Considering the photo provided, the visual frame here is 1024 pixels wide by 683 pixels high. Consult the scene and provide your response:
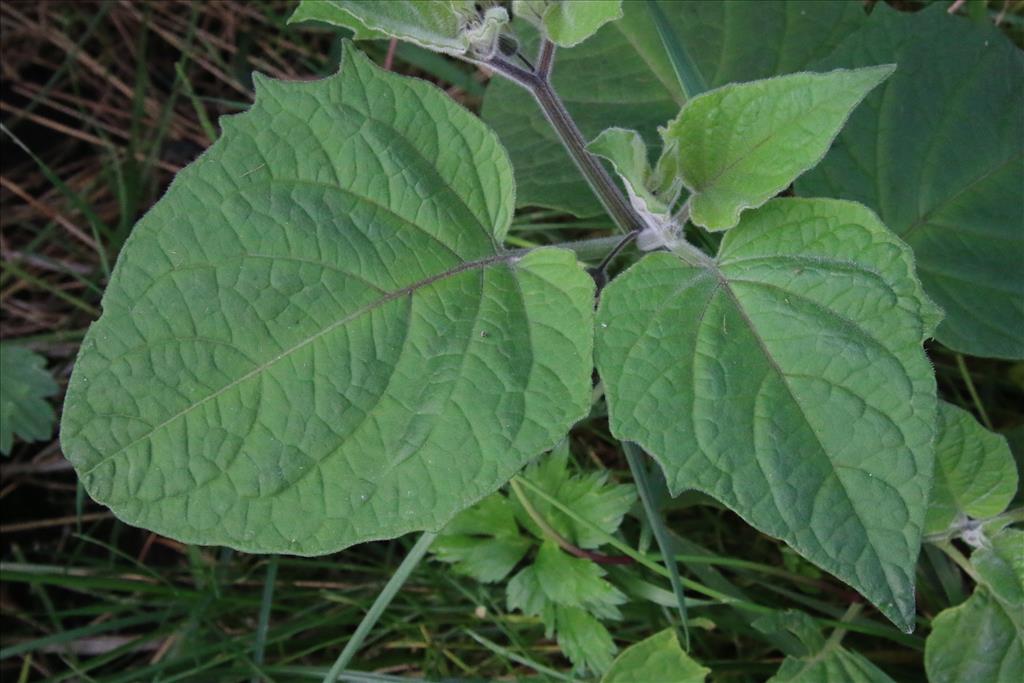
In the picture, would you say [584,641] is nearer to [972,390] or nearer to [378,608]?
[378,608]

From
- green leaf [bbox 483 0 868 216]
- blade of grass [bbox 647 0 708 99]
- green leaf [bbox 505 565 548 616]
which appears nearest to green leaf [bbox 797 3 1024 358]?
green leaf [bbox 483 0 868 216]

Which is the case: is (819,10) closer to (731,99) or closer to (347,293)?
(731,99)

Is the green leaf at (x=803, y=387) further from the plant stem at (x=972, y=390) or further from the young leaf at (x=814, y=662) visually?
the plant stem at (x=972, y=390)

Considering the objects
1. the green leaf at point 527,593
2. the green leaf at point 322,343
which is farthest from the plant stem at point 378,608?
the green leaf at point 322,343

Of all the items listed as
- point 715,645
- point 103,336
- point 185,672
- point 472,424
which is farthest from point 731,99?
point 185,672

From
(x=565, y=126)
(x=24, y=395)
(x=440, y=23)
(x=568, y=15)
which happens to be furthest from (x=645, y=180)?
(x=24, y=395)

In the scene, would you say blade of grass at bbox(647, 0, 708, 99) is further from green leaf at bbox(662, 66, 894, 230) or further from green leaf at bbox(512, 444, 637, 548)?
green leaf at bbox(512, 444, 637, 548)
